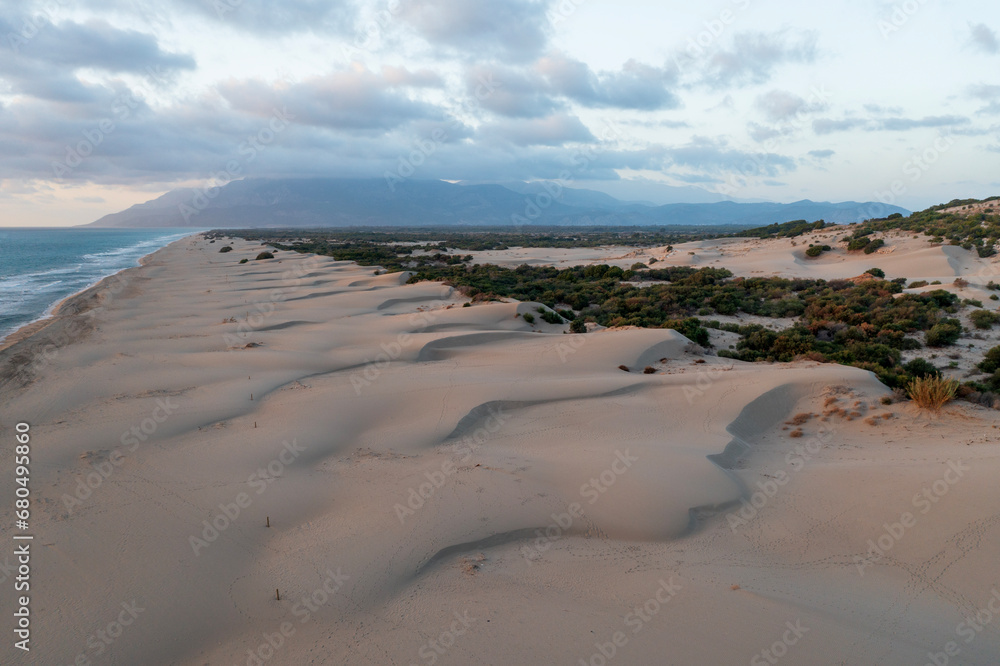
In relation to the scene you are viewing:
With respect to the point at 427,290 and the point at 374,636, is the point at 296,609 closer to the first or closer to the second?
the point at 374,636

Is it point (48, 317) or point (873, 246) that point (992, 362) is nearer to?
point (873, 246)

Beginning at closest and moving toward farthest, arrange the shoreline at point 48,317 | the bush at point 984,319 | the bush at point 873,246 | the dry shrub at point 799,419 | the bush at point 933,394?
the bush at point 933,394
the dry shrub at point 799,419
the bush at point 984,319
the shoreline at point 48,317
the bush at point 873,246

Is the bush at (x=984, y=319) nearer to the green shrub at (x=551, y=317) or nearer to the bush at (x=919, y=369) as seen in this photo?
the bush at (x=919, y=369)

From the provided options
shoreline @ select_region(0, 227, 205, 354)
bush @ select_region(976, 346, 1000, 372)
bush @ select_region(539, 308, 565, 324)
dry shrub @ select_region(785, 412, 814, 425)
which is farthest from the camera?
bush @ select_region(539, 308, 565, 324)

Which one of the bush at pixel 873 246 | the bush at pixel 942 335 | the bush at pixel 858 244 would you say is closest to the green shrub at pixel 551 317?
the bush at pixel 942 335

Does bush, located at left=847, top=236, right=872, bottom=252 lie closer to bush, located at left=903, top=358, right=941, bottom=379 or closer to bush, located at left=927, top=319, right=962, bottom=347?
bush, located at left=927, top=319, right=962, bottom=347

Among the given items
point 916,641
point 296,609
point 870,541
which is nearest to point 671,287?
point 870,541

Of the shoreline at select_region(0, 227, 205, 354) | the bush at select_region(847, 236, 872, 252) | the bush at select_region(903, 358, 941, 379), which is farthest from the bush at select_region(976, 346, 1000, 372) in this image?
the bush at select_region(847, 236, 872, 252)

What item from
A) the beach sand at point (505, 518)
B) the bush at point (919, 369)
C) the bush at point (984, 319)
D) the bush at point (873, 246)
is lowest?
the beach sand at point (505, 518)
